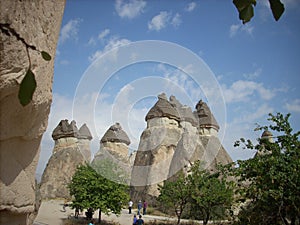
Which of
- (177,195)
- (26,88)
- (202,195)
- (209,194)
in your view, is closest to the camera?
(26,88)

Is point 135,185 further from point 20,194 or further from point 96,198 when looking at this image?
point 20,194

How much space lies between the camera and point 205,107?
94.1 ft

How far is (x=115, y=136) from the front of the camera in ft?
96.0

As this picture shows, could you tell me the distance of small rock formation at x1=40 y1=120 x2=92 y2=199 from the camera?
2606cm

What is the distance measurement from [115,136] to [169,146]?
22.3ft

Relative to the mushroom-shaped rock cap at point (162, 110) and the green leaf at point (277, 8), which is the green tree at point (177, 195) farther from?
the green leaf at point (277, 8)

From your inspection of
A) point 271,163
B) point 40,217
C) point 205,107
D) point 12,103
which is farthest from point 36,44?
point 205,107

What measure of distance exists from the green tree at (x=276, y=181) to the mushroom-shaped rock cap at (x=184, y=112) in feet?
60.3

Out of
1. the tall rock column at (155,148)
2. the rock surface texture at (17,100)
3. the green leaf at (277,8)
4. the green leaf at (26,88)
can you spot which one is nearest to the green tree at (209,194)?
the tall rock column at (155,148)

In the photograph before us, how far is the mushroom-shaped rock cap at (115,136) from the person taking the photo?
29123 mm

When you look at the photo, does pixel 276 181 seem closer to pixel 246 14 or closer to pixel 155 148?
pixel 246 14

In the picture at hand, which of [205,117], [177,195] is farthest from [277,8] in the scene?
[205,117]

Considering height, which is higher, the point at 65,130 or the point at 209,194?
the point at 65,130

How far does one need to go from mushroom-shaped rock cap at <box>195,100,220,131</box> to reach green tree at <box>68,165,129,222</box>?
12720 mm
